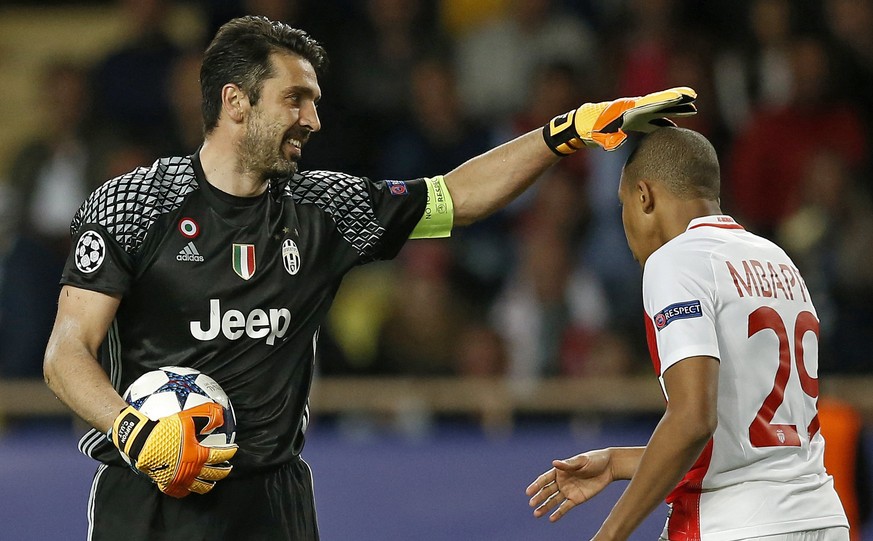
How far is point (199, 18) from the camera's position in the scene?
1060 centimetres

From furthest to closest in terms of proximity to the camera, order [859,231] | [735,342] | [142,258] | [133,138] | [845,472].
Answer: [133,138], [859,231], [845,472], [142,258], [735,342]

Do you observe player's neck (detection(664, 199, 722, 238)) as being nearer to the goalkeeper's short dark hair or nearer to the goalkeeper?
the goalkeeper's short dark hair

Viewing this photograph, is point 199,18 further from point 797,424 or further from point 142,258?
point 797,424

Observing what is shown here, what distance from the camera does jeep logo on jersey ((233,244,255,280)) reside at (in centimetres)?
422

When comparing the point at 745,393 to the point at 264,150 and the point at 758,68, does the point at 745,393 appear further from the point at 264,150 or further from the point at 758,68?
the point at 758,68

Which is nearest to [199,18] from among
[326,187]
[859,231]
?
[859,231]

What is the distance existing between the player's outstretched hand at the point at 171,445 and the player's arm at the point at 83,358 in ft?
0.35

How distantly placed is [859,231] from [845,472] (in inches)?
94.7

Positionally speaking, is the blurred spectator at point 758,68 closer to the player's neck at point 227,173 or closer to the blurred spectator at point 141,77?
the blurred spectator at point 141,77

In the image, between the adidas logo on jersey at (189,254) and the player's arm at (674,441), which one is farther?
the adidas logo on jersey at (189,254)

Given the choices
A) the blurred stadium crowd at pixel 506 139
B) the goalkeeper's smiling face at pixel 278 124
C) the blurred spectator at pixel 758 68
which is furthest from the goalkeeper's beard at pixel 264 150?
the blurred spectator at pixel 758 68

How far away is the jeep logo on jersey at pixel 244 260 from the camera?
422cm

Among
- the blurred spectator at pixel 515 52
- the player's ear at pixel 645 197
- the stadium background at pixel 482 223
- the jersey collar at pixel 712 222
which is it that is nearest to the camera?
the jersey collar at pixel 712 222

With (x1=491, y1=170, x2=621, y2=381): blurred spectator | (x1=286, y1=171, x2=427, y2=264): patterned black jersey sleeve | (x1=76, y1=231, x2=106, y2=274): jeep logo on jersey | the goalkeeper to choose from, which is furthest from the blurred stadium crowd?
(x1=76, y1=231, x2=106, y2=274): jeep logo on jersey
